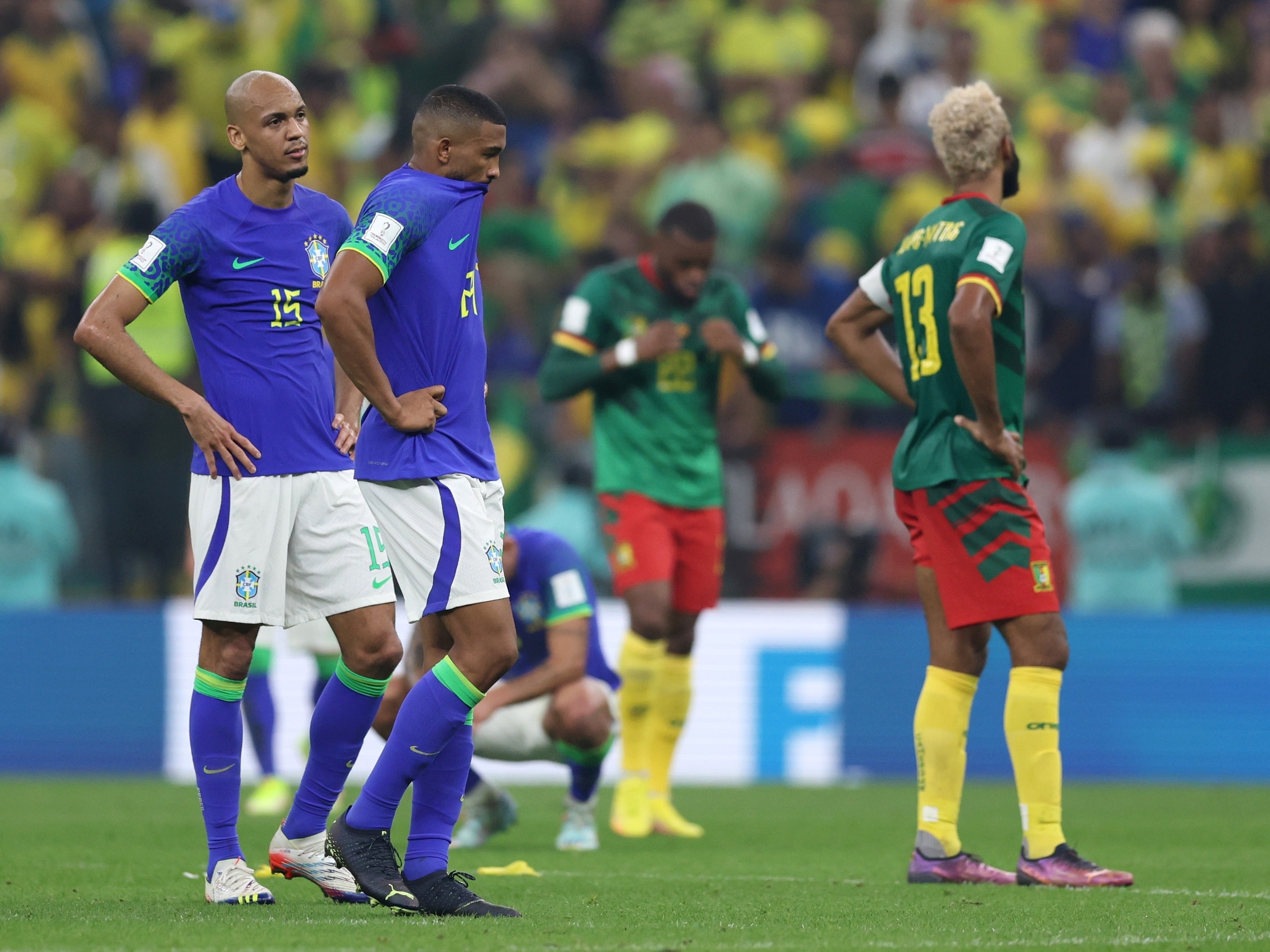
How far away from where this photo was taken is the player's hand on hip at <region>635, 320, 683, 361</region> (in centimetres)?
878

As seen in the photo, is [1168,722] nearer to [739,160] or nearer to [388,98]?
[739,160]

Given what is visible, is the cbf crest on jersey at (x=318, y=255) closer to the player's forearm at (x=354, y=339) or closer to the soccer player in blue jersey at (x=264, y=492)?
the soccer player in blue jersey at (x=264, y=492)

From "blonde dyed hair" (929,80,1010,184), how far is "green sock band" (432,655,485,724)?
2716 mm

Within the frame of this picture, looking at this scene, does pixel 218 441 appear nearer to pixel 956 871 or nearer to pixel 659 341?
pixel 956 871

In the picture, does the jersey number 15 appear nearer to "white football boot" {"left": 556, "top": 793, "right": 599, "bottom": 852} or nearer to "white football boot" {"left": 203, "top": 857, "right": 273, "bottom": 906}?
"white football boot" {"left": 556, "top": 793, "right": 599, "bottom": 852}

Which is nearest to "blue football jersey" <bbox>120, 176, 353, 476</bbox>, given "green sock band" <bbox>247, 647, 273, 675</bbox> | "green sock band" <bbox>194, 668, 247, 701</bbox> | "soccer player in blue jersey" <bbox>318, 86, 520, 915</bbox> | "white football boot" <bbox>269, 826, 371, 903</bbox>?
"soccer player in blue jersey" <bbox>318, 86, 520, 915</bbox>

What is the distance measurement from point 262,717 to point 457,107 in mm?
5038

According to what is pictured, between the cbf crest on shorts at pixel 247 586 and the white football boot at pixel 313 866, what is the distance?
76 centimetres

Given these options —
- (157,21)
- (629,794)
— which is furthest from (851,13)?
(629,794)

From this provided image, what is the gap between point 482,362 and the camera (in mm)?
5730

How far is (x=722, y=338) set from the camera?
888cm

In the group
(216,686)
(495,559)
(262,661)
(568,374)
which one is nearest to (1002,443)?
(495,559)

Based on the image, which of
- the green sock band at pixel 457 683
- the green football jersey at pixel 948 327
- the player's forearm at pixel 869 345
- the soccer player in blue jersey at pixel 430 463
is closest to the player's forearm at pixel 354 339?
the soccer player in blue jersey at pixel 430 463

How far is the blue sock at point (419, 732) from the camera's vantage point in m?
5.50
